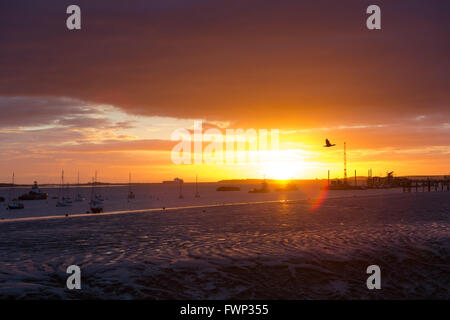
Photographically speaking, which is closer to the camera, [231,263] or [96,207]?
[231,263]

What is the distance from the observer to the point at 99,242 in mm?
24938

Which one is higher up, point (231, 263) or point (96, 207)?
point (231, 263)

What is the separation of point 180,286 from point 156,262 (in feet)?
14.8

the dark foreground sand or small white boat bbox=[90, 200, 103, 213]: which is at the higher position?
the dark foreground sand

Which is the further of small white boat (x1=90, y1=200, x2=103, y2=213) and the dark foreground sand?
small white boat (x1=90, y1=200, x2=103, y2=213)

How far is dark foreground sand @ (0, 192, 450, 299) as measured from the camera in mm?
13320

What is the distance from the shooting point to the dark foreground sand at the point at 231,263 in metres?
13.3

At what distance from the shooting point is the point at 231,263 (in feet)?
58.6

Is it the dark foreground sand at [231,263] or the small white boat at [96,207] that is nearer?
the dark foreground sand at [231,263]

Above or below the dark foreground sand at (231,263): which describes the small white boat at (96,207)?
→ below
